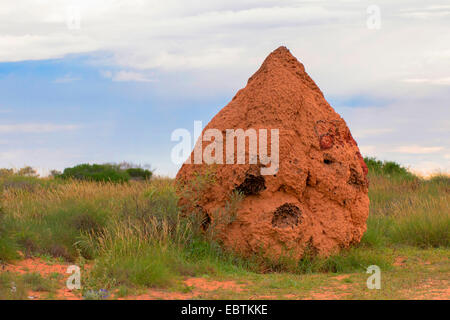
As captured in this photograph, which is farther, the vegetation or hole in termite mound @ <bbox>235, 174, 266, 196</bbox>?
the vegetation

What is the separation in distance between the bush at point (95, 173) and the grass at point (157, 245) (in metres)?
9.04

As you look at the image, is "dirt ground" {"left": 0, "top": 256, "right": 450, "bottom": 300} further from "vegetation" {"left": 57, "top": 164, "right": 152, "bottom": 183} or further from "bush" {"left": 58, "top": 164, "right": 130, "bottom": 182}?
"bush" {"left": 58, "top": 164, "right": 130, "bottom": 182}

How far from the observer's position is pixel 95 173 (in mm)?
21234

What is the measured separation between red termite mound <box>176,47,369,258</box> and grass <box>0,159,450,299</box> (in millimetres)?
224

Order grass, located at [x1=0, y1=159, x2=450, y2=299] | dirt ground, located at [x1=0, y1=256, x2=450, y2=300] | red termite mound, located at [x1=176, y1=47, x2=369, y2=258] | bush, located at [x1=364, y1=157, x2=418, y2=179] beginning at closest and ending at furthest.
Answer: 1. dirt ground, located at [x1=0, y1=256, x2=450, y2=300]
2. grass, located at [x1=0, y1=159, x2=450, y2=299]
3. red termite mound, located at [x1=176, y1=47, x2=369, y2=258]
4. bush, located at [x1=364, y1=157, x2=418, y2=179]

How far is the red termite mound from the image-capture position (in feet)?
24.8

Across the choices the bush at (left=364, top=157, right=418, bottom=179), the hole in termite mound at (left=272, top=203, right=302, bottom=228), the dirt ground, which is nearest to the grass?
the dirt ground

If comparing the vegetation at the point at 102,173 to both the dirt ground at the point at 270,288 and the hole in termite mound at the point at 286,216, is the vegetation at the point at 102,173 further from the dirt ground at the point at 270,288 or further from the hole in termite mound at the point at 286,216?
the dirt ground at the point at 270,288

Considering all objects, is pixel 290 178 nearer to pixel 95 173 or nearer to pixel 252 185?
pixel 252 185

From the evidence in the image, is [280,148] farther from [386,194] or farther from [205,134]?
[386,194]

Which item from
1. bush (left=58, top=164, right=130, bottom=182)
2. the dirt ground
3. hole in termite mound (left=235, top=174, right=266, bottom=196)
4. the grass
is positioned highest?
bush (left=58, top=164, right=130, bottom=182)

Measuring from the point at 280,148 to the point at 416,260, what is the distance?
3.05 metres

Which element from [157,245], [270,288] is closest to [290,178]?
[270,288]
